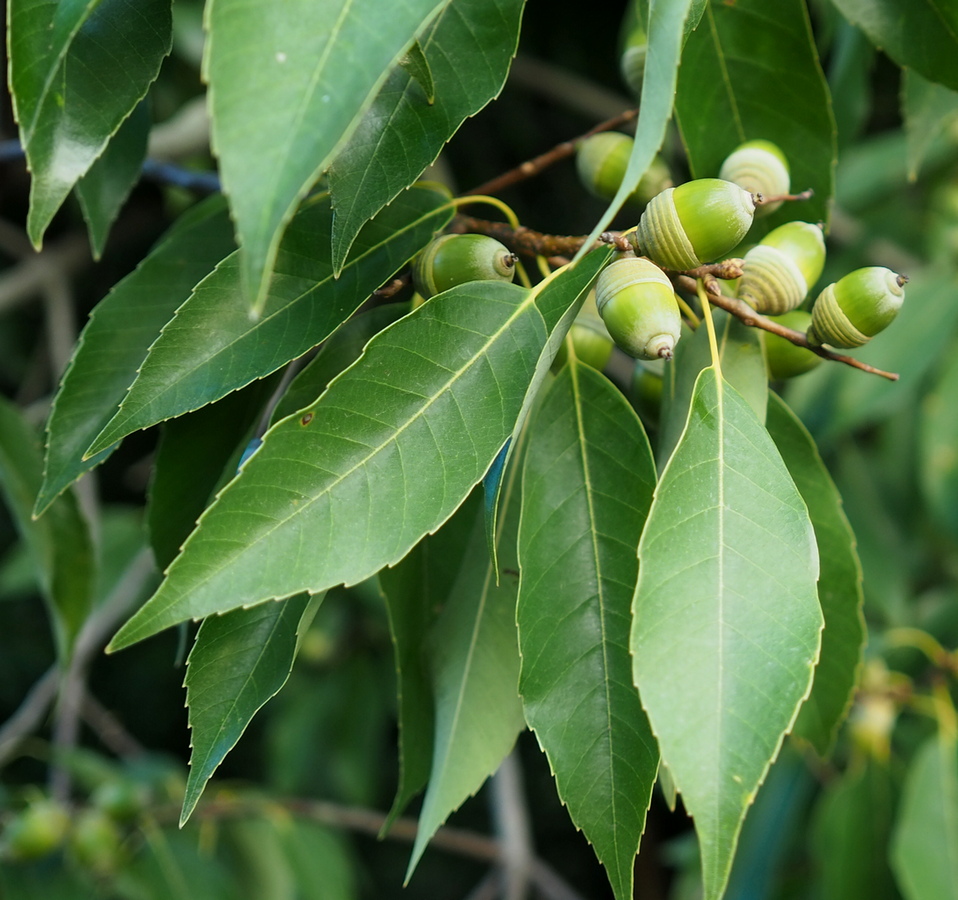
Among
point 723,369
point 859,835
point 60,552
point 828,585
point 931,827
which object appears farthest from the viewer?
point 859,835

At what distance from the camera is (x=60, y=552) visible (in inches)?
33.0

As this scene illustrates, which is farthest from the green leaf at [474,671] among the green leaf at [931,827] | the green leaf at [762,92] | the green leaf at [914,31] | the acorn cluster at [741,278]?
the green leaf at [931,827]

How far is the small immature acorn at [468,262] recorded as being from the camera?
1.90ft

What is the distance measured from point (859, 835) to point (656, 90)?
4.06ft

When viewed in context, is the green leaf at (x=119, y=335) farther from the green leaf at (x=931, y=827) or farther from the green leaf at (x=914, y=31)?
the green leaf at (x=931, y=827)

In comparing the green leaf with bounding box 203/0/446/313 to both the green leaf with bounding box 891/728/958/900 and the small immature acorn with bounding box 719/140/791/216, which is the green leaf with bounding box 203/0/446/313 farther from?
the green leaf with bounding box 891/728/958/900


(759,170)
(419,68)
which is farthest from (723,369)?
(419,68)

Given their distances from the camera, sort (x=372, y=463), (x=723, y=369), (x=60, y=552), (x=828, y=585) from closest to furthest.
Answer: (x=372, y=463) < (x=723, y=369) < (x=828, y=585) < (x=60, y=552)

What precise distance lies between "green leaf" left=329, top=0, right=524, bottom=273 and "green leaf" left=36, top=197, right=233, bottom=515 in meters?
0.26

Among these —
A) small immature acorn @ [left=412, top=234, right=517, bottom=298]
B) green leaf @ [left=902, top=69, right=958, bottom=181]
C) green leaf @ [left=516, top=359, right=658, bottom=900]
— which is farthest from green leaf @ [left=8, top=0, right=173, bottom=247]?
green leaf @ [left=902, top=69, right=958, bottom=181]

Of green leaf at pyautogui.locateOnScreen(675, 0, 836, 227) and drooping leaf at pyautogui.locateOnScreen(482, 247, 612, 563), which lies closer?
drooping leaf at pyautogui.locateOnScreen(482, 247, 612, 563)

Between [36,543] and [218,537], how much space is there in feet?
1.52

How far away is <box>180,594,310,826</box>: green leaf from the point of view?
0.49m

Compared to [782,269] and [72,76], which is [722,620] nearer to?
[782,269]
